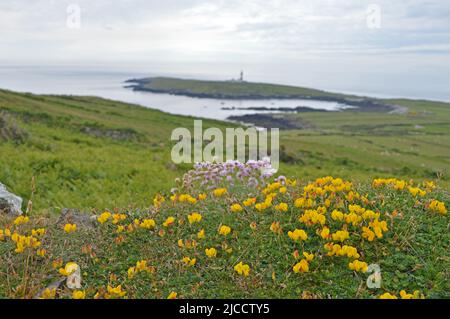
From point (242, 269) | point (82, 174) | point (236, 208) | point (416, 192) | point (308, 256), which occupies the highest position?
point (416, 192)

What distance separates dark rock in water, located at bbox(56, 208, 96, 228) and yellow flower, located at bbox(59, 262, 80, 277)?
1.72 meters

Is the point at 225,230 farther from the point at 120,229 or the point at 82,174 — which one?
the point at 82,174

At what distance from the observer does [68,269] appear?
16.6ft

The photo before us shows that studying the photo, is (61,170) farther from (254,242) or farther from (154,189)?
(254,242)

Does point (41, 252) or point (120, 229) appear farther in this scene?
point (120, 229)

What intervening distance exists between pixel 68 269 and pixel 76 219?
249cm

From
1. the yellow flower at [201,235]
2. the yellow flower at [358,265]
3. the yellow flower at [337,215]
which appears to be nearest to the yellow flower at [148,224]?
the yellow flower at [201,235]

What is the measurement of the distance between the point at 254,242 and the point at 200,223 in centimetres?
103

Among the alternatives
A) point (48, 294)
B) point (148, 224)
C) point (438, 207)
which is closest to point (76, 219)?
point (148, 224)

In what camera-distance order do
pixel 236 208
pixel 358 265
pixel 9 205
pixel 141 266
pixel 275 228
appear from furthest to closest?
pixel 9 205 < pixel 236 208 < pixel 275 228 < pixel 141 266 < pixel 358 265

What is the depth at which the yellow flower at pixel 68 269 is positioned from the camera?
5.01 m

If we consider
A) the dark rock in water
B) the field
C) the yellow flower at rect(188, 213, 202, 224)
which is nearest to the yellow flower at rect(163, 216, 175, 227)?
the field

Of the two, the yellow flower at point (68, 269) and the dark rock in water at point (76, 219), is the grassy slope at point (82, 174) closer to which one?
the dark rock in water at point (76, 219)
